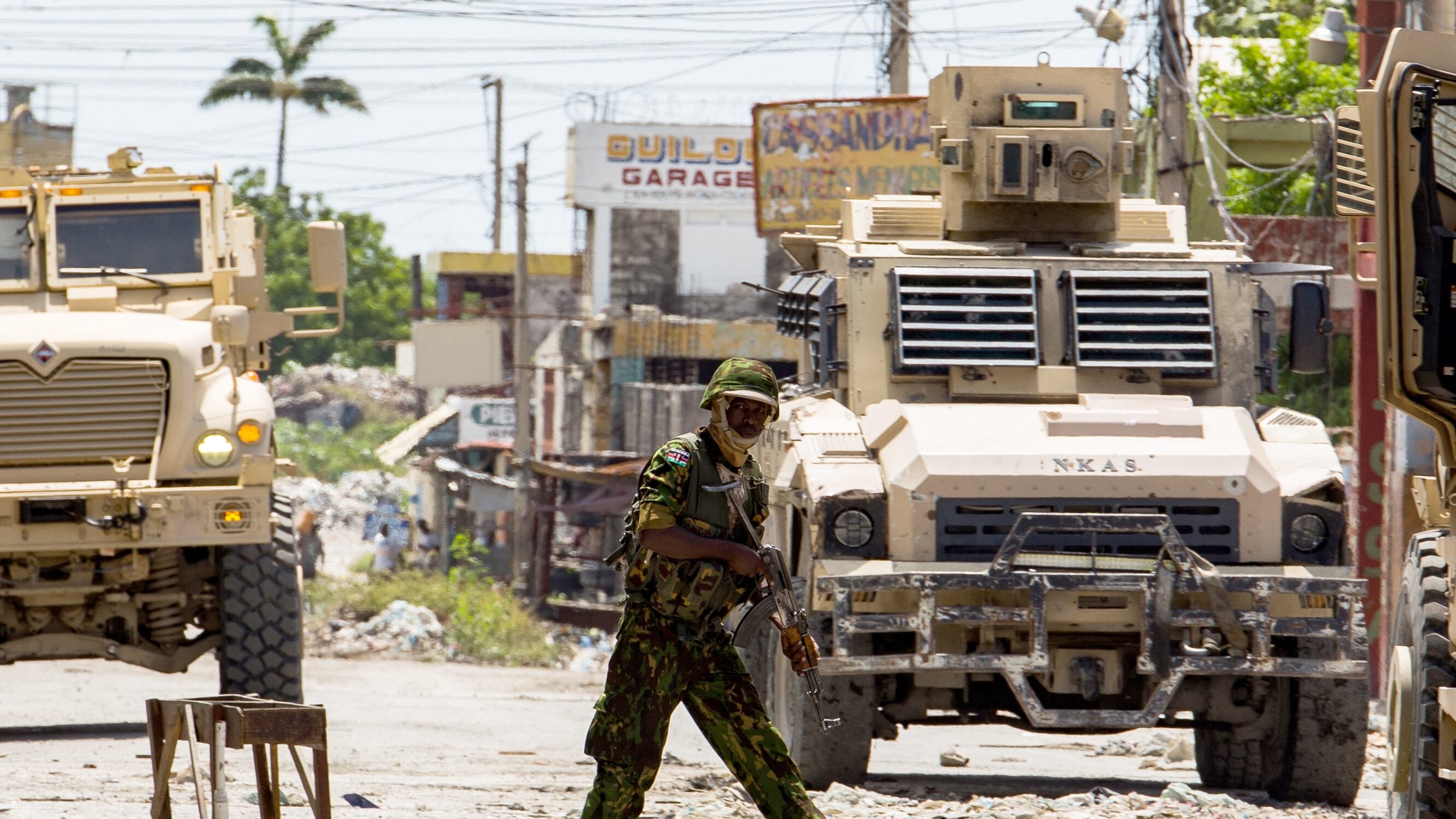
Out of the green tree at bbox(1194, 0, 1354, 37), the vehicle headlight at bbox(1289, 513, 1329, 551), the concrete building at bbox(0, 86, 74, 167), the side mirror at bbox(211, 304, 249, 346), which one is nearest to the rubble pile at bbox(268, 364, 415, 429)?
the green tree at bbox(1194, 0, 1354, 37)

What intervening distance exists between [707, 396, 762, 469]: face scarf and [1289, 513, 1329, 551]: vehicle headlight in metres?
3.31

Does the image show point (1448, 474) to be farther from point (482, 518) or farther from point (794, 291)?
point (482, 518)

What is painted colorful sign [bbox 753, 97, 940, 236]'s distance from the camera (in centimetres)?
2606

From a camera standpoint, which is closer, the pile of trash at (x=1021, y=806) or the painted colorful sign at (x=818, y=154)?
the pile of trash at (x=1021, y=806)

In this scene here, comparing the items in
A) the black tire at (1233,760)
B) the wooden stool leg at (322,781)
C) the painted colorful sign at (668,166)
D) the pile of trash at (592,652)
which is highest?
the painted colorful sign at (668,166)

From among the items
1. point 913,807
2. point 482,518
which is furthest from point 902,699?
point 482,518

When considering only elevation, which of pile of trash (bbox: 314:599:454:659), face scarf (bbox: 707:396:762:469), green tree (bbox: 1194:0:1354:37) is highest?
green tree (bbox: 1194:0:1354:37)

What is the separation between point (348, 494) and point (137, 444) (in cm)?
3954

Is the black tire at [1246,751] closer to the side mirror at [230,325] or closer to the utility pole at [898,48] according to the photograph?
the side mirror at [230,325]

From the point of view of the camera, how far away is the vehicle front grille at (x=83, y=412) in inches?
400

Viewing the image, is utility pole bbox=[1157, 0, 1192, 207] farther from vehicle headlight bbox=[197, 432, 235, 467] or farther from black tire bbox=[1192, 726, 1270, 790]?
vehicle headlight bbox=[197, 432, 235, 467]

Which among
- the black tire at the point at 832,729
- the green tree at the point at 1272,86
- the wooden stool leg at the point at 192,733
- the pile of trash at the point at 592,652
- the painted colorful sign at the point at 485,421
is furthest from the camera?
the painted colorful sign at the point at 485,421

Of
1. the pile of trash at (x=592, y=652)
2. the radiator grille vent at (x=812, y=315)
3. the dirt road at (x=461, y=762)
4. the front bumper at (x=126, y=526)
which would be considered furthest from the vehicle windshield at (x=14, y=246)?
the pile of trash at (x=592, y=652)

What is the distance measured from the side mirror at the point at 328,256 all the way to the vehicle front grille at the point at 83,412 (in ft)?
4.71
